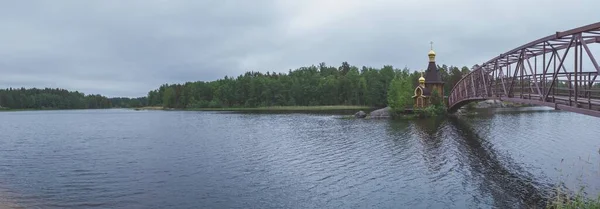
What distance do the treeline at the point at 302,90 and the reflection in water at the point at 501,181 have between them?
306ft

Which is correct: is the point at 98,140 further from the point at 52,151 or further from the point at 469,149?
the point at 469,149

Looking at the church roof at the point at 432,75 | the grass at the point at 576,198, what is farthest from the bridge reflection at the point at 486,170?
the church roof at the point at 432,75

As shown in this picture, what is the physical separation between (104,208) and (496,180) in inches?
725

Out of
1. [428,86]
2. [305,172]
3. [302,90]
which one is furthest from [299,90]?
[305,172]

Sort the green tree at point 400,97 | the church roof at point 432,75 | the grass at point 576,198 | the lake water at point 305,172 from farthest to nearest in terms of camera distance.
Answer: the church roof at point 432,75, the green tree at point 400,97, the lake water at point 305,172, the grass at point 576,198

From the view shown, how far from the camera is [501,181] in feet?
66.6

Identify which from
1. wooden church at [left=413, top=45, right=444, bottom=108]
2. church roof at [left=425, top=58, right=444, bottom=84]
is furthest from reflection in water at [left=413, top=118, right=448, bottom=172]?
church roof at [left=425, top=58, right=444, bottom=84]

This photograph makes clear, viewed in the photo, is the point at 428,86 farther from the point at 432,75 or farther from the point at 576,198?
the point at 576,198

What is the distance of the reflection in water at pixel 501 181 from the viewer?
16844 millimetres

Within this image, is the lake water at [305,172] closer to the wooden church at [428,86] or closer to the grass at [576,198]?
the grass at [576,198]

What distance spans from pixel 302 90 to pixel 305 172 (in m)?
123

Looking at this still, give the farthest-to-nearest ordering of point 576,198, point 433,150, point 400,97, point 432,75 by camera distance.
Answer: point 432,75
point 400,97
point 433,150
point 576,198

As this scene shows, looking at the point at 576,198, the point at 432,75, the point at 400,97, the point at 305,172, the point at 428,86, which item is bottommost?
the point at 305,172

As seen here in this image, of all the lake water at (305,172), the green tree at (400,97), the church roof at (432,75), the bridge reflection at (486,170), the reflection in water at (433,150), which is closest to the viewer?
the bridge reflection at (486,170)
